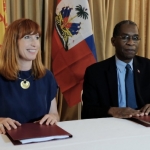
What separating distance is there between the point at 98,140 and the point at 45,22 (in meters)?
1.98

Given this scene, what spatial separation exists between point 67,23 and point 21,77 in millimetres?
1201

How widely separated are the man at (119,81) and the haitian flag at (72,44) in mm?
653

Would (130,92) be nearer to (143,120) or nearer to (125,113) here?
(125,113)

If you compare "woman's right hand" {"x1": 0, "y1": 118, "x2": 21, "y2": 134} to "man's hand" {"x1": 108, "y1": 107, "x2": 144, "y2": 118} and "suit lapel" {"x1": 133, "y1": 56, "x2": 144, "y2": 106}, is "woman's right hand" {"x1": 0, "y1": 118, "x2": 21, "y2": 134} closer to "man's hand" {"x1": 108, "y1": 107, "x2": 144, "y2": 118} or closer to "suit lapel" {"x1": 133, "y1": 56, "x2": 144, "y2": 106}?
"man's hand" {"x1": 108, "y1": 107, "x2": 144, "y2": 118}

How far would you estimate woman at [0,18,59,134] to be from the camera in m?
1.76

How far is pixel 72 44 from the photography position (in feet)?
9.49

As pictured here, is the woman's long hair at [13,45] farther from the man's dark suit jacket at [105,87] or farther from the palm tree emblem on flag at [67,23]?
the palm tree emblem on flag at [67,23]

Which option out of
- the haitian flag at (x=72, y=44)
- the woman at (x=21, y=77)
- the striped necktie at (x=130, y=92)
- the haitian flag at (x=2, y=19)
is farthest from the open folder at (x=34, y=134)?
the haitian flag at (x=72, y=44)

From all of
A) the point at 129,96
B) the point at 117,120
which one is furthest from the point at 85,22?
the point at 117,120

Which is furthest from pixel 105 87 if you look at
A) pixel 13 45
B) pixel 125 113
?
pixel 13 45

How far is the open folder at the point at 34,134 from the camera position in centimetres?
122

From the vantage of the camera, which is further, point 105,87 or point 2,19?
point 2,19

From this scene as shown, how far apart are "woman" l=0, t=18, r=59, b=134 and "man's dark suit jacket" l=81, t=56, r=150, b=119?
39cm

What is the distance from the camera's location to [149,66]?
229cm
